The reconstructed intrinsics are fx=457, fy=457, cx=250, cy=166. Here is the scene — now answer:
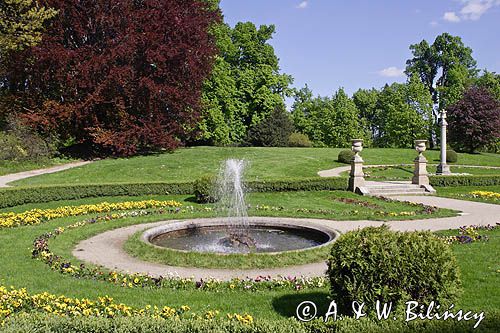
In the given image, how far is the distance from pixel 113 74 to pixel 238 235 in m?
19.3

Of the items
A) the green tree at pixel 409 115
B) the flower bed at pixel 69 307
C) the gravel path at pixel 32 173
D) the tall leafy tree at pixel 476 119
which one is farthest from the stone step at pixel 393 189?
the green tree at pixel 409 115

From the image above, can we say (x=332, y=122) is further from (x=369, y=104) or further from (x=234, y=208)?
(x=234, y=208)

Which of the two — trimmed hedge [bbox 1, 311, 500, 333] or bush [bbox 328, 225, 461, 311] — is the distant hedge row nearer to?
trimmed hedge [bbox 1, 311, 500, 333]

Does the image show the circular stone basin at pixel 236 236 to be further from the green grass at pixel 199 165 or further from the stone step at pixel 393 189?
the stone step at pixel 393 189

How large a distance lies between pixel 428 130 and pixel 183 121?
3281 cm

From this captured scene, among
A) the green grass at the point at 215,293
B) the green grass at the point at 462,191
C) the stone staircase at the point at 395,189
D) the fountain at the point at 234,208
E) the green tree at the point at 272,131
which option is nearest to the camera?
the green grass at the point at 215,293

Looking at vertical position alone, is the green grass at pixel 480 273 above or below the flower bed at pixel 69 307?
below

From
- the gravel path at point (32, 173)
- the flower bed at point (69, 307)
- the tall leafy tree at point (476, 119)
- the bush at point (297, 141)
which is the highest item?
the tall leafy tree at point (476, 119)

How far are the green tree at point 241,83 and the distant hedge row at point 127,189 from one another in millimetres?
22366

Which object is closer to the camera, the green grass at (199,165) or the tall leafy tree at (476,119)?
the green grass at (199,165)

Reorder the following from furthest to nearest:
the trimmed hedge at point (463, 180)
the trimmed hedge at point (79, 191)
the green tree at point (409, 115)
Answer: the green tree at point (409, 115), the trimmed hedge at point (463, 180), the trimmed hedge at point (79, 191)

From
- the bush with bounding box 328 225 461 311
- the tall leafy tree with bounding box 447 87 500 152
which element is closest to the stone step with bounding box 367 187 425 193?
the bush with bounding box 328 225 461 311

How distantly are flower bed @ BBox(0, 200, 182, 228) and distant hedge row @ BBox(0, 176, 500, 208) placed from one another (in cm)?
183

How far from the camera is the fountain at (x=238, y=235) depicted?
11.0 metres
